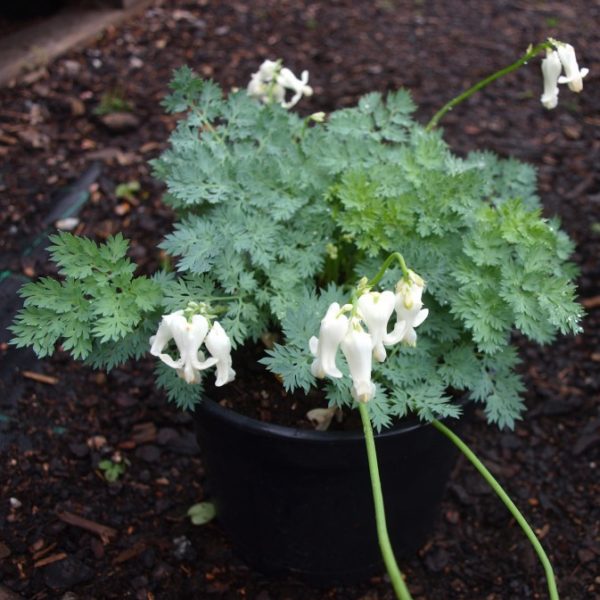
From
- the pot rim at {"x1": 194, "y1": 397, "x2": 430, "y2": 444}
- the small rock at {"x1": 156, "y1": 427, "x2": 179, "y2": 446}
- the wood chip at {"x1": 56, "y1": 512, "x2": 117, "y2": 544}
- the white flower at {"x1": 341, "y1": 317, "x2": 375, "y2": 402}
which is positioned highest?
the white flower at {"x1": 341, "y1": 317, "x2": 375, "y2": 402}

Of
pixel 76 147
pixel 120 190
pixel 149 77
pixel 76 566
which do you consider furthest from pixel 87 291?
pixel 149 77

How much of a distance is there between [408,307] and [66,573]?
1401 millimetres

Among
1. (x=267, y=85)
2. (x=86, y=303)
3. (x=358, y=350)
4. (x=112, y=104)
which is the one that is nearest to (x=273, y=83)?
(x=267, y=85)

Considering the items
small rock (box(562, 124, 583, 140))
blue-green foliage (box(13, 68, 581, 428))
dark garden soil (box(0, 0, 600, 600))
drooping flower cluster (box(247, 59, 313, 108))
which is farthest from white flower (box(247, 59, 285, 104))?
small rock (box(562, 124, 583, 140))

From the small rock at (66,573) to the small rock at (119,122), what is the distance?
2.22m

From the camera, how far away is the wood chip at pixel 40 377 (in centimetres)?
274

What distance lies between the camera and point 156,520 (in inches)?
96.9

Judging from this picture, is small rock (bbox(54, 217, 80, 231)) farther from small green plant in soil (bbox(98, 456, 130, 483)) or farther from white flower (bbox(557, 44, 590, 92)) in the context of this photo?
white flower (bbox(557, 44, 590, 92))

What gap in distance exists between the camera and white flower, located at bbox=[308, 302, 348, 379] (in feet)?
4.58

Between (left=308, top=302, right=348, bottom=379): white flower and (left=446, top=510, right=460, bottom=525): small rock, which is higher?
(left=308, top=302, right=348, bottom=379): white flower

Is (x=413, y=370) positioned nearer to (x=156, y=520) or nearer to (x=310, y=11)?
(x=156, y=520)

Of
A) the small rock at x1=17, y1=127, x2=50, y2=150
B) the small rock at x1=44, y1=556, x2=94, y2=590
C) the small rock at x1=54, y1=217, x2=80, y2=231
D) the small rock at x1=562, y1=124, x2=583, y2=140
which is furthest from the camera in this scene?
the small rock at x1=562, y1=124, x2=583, y2=140

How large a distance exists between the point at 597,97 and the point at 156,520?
3438 millimetres

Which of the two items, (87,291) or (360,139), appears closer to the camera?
(87,291)
